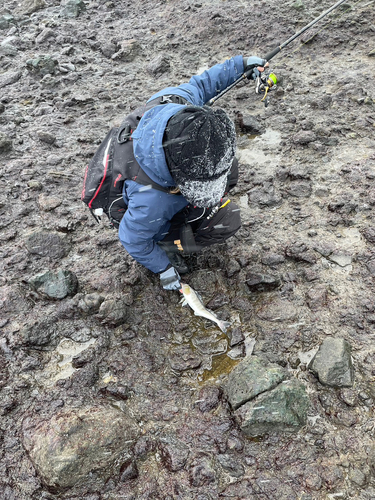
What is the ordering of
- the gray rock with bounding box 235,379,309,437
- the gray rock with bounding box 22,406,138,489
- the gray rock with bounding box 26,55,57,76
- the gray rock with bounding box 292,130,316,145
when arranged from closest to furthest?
the gray rock with bounding box 22,406,138,489 < the gray rock with bounding box 235,379,309,437 < the gray rock with bounding box 292,130,316,145 < the gray rock with bounding box 26,55,57,76

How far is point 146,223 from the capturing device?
267 cm

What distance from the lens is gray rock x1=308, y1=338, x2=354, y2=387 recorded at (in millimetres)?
2487

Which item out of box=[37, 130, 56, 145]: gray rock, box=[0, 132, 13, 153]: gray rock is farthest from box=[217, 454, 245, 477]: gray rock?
box=[0, 132, 13, 153]: gray rock

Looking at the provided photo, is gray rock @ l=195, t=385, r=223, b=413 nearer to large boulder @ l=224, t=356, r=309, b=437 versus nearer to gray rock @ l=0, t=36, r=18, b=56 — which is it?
large boulder @ l=224, t=356, r=309, b=437

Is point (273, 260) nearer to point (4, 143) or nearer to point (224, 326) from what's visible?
point (224, 326)

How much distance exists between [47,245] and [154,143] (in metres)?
1.88

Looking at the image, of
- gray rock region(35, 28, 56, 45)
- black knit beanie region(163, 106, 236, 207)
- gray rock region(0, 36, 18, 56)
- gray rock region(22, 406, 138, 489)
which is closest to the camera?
black knit beanie region(163, 106, 236, 207)

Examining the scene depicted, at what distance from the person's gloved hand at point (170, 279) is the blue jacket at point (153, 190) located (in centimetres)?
6

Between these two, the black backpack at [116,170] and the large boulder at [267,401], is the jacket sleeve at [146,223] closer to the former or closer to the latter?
the black backpack at [116,170]

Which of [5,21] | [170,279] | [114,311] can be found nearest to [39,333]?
[114,311]

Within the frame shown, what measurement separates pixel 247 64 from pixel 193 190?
1.85 m

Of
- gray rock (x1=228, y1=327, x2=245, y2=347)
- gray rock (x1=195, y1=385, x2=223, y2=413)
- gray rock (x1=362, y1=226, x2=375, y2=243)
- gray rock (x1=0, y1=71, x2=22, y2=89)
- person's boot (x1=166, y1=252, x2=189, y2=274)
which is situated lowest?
gray rock (x1=362, y1=226, x2=375, y2=243)

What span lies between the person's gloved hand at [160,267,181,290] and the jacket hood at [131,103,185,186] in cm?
80

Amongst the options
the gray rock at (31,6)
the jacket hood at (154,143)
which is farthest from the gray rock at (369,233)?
the gray rock at (31,6)
